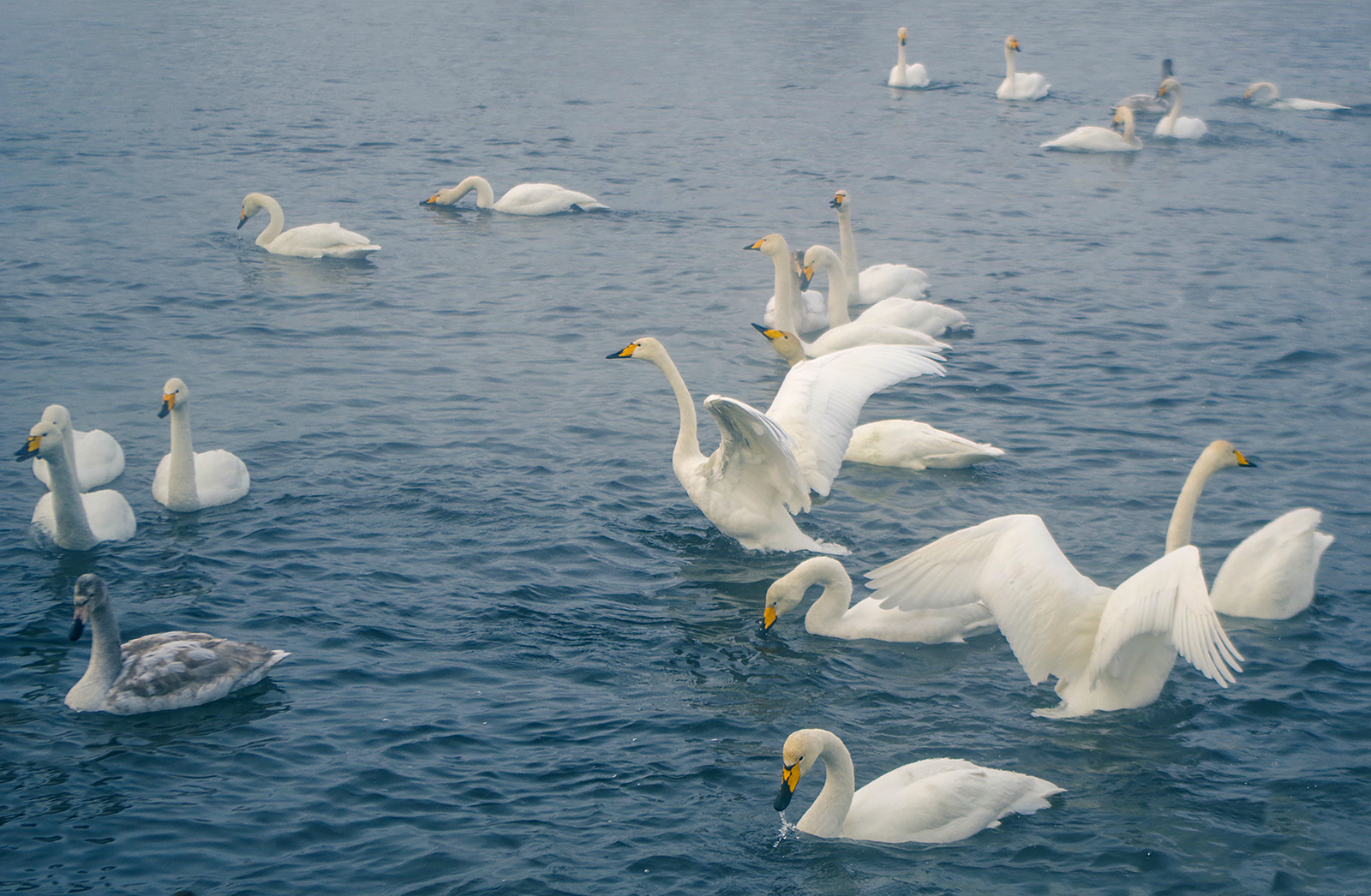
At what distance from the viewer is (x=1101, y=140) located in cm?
2722

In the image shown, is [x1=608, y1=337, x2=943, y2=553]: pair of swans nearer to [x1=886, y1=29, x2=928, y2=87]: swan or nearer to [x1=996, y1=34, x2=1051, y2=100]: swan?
[x1=996, y1=34, x2=1051, y2=100]: swan

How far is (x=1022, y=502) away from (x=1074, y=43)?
36.2m

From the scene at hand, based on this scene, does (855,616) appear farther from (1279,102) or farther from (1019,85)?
Answer: (1279,102)

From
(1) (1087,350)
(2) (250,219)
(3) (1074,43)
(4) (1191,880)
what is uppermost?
(3) (1074,43)

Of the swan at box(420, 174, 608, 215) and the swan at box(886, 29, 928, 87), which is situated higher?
the swan at box(886, 29, 928, 87)

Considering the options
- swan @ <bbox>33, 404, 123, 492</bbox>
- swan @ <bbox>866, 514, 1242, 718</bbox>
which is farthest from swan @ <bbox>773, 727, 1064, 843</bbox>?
swan @ <bbox>33, 404, 123, 492</bbox>

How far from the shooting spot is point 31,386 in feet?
45.6

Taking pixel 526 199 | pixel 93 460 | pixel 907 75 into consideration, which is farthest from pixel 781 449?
pixel 907 75

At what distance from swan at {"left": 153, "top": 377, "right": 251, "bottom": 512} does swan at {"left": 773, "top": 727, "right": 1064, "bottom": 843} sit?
19.5ft

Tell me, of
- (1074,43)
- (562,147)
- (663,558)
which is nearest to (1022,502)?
(663,558)

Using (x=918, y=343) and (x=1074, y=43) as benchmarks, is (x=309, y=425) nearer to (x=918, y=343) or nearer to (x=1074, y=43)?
(x=918, y=343)

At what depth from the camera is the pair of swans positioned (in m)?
10.2

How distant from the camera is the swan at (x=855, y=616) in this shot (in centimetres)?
931

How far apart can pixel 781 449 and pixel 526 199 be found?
45.1 feet
